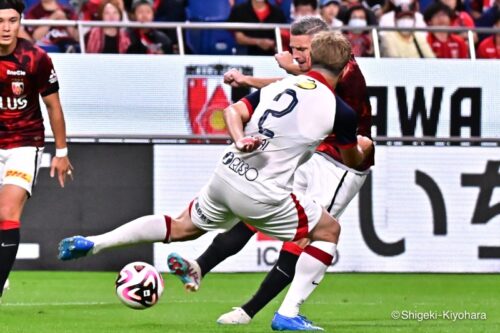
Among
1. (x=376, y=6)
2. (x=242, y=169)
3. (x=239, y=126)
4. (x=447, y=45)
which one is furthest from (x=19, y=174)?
(x=376, y=6)

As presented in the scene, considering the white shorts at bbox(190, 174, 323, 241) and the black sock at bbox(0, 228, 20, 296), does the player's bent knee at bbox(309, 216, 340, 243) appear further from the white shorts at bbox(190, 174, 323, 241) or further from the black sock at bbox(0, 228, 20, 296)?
the black sock at bbox(0, 228, 20, 296)

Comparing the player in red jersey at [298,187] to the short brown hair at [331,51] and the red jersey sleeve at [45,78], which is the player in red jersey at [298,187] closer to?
the short brown hair at [331,51]

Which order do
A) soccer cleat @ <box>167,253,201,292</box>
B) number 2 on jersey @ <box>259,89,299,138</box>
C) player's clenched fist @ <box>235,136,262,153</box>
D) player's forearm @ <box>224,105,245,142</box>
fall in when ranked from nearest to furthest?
player's clenched fist @ <box>235,136,262,153</box> → player's forearm @ <box>224,105,245,142</box> → number 2 on jersey @ <box>259,89,299,138</box> → soccer cleat @ <box>167,253,201,292</box>

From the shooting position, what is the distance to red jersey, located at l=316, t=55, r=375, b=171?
10.2 meters

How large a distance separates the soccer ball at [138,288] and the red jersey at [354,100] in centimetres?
204

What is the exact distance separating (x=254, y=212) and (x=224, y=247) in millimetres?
1208

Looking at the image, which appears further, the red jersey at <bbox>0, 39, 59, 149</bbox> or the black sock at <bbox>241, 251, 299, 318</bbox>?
the red jersey at <bbox>0, 39, 59, 149</bbox>

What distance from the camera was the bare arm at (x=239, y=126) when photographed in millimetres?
8156

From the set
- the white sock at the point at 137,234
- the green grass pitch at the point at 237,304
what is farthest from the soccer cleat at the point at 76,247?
the green grass pitch at the point at 237,304

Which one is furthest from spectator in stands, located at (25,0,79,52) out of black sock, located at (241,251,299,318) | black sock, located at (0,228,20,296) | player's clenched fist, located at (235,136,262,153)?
player's clenched fist, located at (235,136,262,153)

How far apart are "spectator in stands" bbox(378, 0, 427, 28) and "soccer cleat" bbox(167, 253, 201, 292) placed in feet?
26.6

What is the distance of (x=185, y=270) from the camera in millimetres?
9188

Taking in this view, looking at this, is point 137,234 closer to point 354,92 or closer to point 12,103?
point 12,103

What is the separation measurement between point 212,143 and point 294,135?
6551 millimetres
